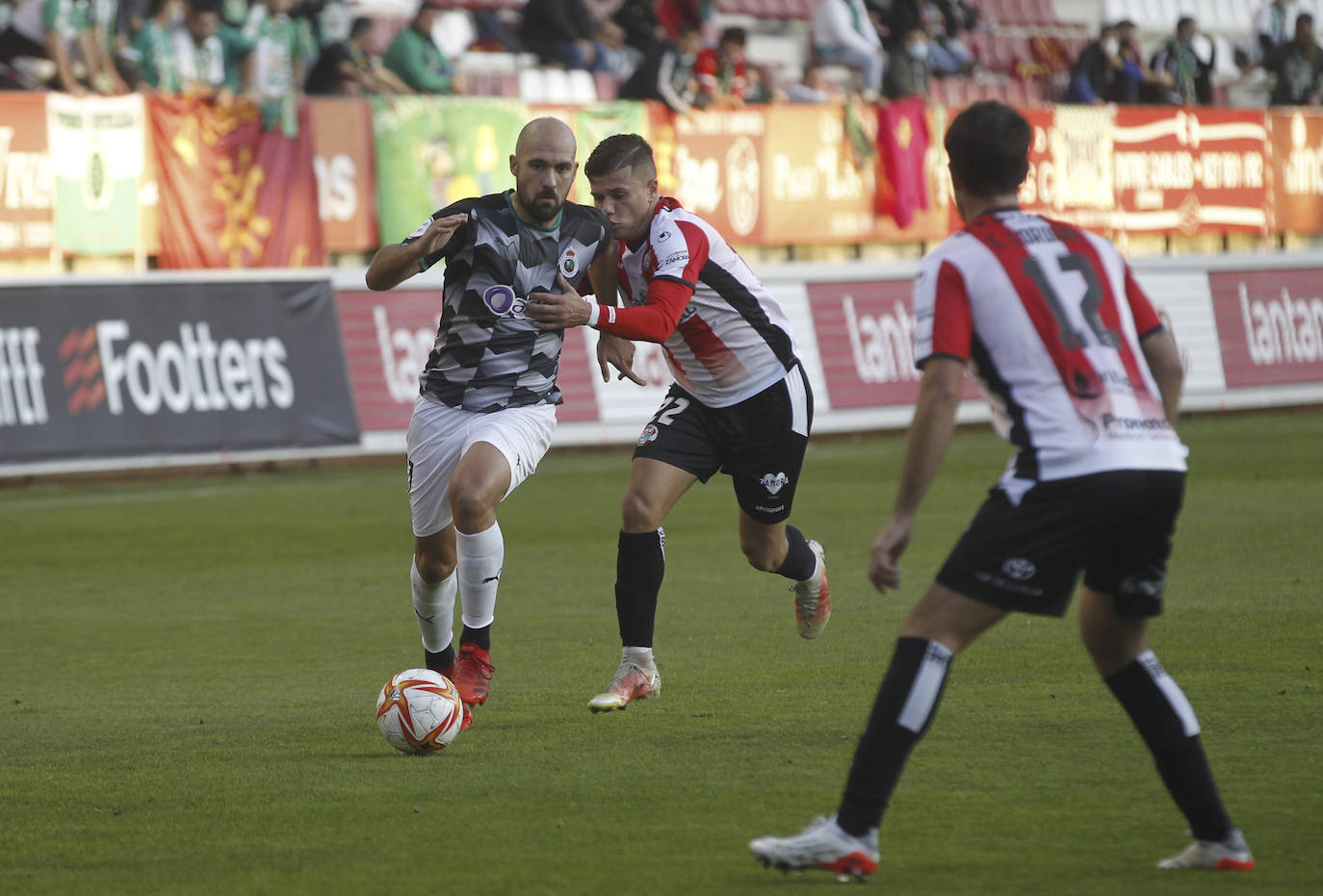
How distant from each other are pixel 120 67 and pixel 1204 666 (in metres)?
13.2

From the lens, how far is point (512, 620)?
9.90m

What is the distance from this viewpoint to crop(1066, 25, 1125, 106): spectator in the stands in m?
25.9

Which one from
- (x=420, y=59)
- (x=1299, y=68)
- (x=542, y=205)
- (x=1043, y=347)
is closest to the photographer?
(x=1043, y=347)

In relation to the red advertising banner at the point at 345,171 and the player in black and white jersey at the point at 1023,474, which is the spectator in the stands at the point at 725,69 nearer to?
the red advertising banner at the point at 345,171

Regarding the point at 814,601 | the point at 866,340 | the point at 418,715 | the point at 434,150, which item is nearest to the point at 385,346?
the point at 434,150

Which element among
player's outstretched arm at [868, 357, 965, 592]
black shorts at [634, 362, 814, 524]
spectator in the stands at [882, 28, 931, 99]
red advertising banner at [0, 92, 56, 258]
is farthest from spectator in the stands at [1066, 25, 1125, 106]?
player's outstretched arm at [868, 357, 965, 592]

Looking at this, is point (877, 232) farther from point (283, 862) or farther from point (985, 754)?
point (283, 862)

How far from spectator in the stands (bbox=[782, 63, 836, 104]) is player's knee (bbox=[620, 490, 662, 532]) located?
15.9 meters

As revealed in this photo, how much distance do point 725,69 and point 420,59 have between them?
3.73m

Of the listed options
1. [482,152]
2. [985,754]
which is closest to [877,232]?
[482,152]

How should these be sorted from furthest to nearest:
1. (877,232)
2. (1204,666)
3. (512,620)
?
1. (877,232)
2. (512,620)
3. (1204,666)

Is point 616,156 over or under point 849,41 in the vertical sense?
over

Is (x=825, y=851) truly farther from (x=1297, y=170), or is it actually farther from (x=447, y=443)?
(x=1297, y=170)

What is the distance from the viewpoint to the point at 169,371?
55.3ft
